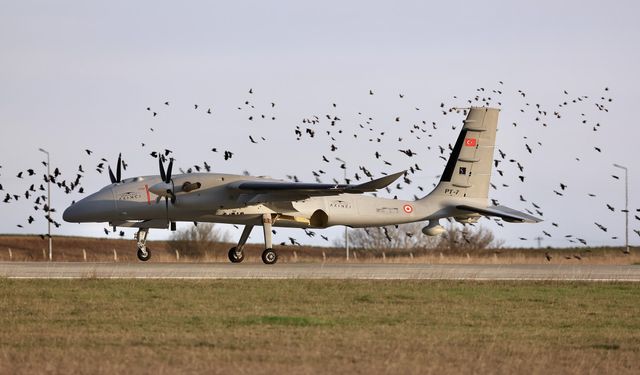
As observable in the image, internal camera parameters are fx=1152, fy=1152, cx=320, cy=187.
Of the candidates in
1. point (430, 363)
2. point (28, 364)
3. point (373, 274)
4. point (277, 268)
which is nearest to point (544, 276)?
point (373, 274)

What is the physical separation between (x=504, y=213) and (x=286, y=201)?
10623mm

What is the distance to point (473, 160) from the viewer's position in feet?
178

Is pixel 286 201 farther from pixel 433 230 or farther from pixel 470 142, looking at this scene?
pixel 470 142

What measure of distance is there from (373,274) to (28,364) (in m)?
23.8

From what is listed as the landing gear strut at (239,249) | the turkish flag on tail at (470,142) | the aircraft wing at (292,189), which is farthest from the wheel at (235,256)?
the turkish flag on tail at (470,142)

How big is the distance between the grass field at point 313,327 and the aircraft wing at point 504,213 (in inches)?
729

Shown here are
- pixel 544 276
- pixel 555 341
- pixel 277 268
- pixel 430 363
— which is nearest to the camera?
pixel 430 363

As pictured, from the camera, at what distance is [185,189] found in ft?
151

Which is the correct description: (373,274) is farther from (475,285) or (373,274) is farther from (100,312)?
(100,312)

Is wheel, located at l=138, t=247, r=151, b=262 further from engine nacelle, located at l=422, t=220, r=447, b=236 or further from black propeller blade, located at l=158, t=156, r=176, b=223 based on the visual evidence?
engine nacelle, located at l=422, t=220, r=447, b=236

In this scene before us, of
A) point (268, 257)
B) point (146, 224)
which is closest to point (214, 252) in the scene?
point (146, 224)

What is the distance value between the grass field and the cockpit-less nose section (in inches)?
515

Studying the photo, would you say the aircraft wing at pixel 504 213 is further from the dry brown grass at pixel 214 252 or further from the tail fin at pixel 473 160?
the dry brown grass at pixel 214 252

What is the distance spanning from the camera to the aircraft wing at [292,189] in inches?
1797
